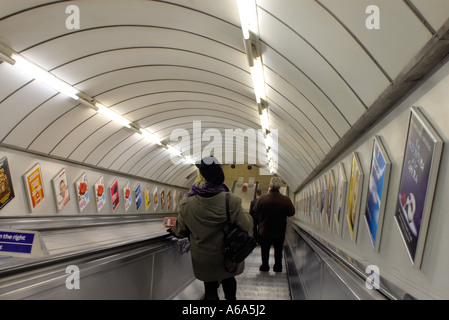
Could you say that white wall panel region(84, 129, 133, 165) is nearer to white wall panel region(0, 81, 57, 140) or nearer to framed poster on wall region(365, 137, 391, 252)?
white wall panel region(0, 81, 57, 140)

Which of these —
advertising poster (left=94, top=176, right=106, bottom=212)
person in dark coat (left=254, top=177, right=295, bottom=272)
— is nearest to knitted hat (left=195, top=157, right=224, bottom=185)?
person in dark coat (left=254, top=177, right=295, bottom=272)

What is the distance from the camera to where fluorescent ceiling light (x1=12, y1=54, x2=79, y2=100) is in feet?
18.6

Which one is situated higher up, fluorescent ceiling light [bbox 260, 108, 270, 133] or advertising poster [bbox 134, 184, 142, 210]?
fluorescent ceiling light [bbox 260, 108, 270, 133]

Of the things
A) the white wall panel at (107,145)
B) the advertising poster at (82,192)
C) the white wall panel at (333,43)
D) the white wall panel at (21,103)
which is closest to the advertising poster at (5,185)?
the white wall panel at (21,103)

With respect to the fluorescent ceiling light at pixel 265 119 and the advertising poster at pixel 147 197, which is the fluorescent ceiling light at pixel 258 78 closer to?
the fluorescent ceiling light at pixel 265 119

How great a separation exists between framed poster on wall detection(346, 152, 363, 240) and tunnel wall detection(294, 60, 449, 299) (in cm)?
5

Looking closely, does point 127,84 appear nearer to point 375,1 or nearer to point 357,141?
point 357,141

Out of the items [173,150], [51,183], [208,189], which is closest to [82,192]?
[51,183]

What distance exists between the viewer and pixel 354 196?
429cm

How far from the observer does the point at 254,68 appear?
5391mm

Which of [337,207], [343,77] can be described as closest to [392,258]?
[343,77]

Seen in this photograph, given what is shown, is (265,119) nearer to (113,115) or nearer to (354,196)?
(113,115)

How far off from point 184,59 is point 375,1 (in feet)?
16.2

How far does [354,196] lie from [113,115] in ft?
23.2
